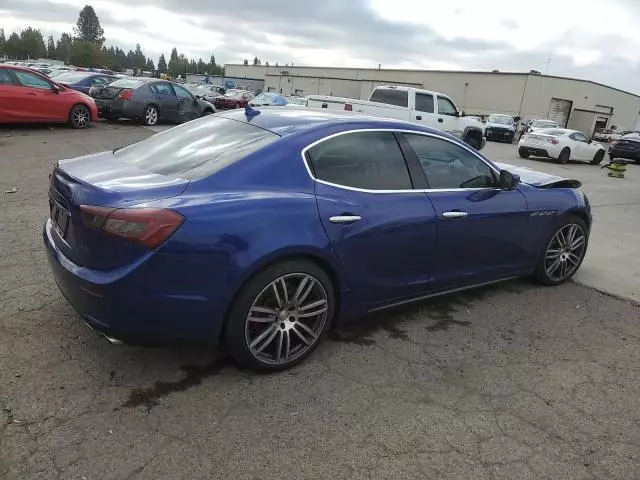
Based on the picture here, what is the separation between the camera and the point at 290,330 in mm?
3305

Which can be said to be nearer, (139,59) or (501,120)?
(501,120)

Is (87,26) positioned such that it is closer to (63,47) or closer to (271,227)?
(63,47)

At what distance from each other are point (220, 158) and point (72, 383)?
61.7 inches

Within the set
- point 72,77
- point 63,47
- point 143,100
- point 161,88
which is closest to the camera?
point 143,100

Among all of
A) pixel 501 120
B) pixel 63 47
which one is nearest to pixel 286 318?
pixel 501 120

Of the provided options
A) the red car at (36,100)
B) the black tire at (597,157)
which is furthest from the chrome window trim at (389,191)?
the black tire at (597,157)

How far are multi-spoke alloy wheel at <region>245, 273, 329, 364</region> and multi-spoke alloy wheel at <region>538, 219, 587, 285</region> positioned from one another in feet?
8.71

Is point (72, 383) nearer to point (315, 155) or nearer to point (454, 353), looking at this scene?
point (315, 155)

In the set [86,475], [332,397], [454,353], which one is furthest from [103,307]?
[454,353]

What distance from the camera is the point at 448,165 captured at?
164 inches

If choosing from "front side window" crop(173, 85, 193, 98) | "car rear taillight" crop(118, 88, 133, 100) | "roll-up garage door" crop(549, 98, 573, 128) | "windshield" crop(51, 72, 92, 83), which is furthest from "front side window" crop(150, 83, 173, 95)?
"roll-up garage door" crop(549, 98, 573, 128)

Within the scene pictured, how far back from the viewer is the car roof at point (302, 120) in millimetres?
3607

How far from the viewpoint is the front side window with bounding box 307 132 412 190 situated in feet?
11.4

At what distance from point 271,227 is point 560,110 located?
57.6 m
